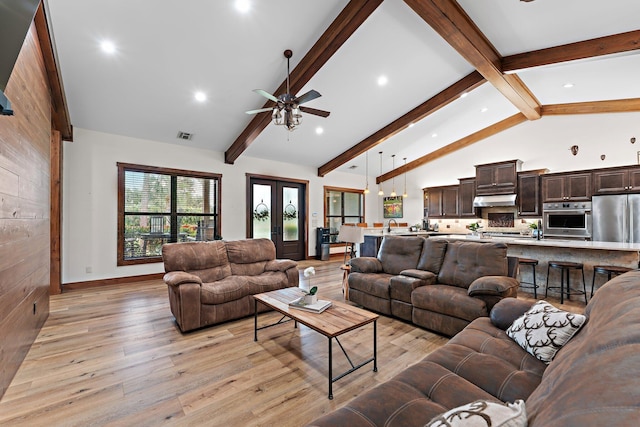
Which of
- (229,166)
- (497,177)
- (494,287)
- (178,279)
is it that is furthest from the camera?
(497,177)

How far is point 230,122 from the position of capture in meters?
5.41

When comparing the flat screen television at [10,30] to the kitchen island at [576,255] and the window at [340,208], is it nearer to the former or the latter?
the kitchen island at [576,255]

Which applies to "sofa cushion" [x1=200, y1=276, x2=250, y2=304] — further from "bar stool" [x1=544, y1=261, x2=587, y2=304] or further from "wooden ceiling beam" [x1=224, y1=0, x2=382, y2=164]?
"bar stool" [x1=544, y1=261, x2=587, y2=304]

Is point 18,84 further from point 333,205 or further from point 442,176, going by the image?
point 442,176

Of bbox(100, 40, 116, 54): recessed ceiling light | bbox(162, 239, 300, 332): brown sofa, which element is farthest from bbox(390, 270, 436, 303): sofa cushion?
bbox(100, 40, 116, 54): recessed ceiling light

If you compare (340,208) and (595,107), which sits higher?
Answer: (595,107)

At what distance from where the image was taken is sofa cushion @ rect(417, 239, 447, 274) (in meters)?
A: 3.59

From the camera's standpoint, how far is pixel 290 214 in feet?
25.8

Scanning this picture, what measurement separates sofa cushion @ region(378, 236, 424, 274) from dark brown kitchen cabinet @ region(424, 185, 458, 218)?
498cm

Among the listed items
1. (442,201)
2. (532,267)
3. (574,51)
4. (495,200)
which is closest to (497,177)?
(495,200)

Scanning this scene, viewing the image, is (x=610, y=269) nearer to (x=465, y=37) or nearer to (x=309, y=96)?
(x=465, y=37)

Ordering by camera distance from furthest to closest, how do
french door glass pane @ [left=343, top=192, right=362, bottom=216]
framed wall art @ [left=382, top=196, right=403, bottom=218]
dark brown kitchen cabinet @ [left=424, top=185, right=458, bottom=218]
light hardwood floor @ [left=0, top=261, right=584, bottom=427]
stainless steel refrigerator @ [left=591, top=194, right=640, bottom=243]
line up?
framed wall art @ [left=382, top=196, right=403, bottom=218]
french door glass pane @ [left=343, top=192, right=362, bottom=216]
dark brown kitchen cabinet @ [left=424, top=185, right=458, bottom=218]
stainless steel refrigerator @ [left=591, top=194, right=640, bottom=243]
light hardwood floor @ [left=0, top=261, right=584, bottom=427]

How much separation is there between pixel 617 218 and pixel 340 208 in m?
6.26

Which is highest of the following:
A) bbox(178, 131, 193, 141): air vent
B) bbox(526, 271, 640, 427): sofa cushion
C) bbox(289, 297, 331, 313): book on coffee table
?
bbox(178, 131, 193, 141): air vent
